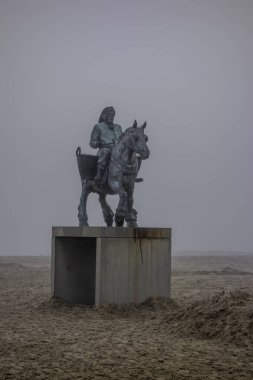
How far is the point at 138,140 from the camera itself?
28.8ft

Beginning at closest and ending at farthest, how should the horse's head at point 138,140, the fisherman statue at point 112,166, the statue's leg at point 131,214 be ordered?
the horse's head at point 138,140 → the fisherman statue at point 112,166 → the statue's leg at point 131,214

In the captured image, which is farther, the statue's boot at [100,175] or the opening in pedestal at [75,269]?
the statue's boot at [100,175]

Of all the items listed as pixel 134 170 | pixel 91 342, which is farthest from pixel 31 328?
→ pixel 134 170

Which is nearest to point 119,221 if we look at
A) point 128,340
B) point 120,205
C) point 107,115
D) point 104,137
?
point 120,205

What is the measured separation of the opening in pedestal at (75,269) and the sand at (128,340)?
51 centimetres

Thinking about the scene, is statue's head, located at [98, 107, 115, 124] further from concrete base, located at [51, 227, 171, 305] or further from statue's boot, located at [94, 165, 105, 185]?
concrete base, located at [51, 227, 171, 305]

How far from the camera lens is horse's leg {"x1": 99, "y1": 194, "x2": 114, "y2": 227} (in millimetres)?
10141

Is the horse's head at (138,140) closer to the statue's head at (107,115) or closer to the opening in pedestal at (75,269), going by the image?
the statue's head at (107,115)

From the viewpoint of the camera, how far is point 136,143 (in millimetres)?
8789

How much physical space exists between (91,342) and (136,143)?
374 cm

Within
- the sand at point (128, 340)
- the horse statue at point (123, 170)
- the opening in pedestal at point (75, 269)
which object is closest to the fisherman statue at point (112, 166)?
the horse statue at point (123, 170)

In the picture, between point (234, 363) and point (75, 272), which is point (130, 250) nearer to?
point (75, 272)

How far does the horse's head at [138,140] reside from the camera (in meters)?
8.71

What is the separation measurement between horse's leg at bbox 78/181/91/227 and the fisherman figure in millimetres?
418
